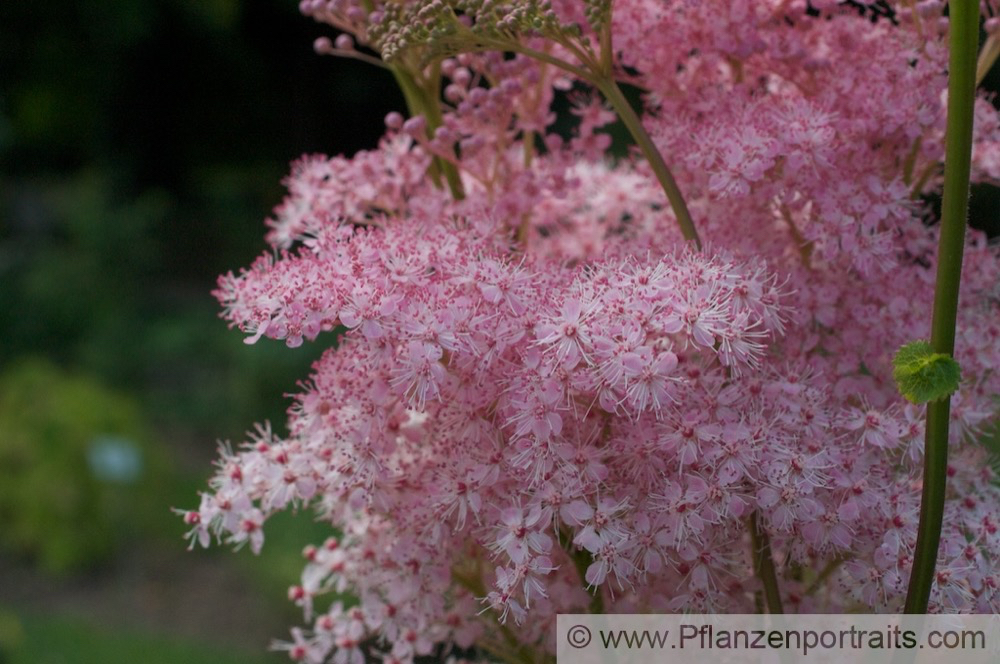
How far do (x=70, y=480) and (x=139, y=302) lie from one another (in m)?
1.54

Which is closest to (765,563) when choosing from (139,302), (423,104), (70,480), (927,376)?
(927,376)

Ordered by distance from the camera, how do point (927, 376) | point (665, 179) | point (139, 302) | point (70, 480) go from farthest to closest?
point (139, 302)
point (70, 480)
point (665, 179)
point (927, 376)

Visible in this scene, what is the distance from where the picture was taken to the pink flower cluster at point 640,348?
490 mm

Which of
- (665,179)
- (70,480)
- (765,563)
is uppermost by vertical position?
(70,480)

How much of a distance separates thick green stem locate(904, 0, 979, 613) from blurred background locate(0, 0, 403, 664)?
218 cm

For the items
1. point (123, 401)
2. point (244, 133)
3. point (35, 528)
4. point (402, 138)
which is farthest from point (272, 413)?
point (402, 138)

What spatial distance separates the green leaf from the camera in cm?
44

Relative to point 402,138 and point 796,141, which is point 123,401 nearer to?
point 402,138

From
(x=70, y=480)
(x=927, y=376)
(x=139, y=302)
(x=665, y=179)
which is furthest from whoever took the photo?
(x=139, y=302)

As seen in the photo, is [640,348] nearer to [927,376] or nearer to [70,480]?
[927,376]

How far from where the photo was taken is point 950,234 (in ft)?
1.48

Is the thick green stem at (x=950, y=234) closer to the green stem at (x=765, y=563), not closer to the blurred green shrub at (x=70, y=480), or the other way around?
the green stem at (x=765, y=563)

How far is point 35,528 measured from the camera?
2869 mm

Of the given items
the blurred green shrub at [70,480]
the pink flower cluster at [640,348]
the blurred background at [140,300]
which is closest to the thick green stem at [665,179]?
the pink flower cluster at [640,348]
